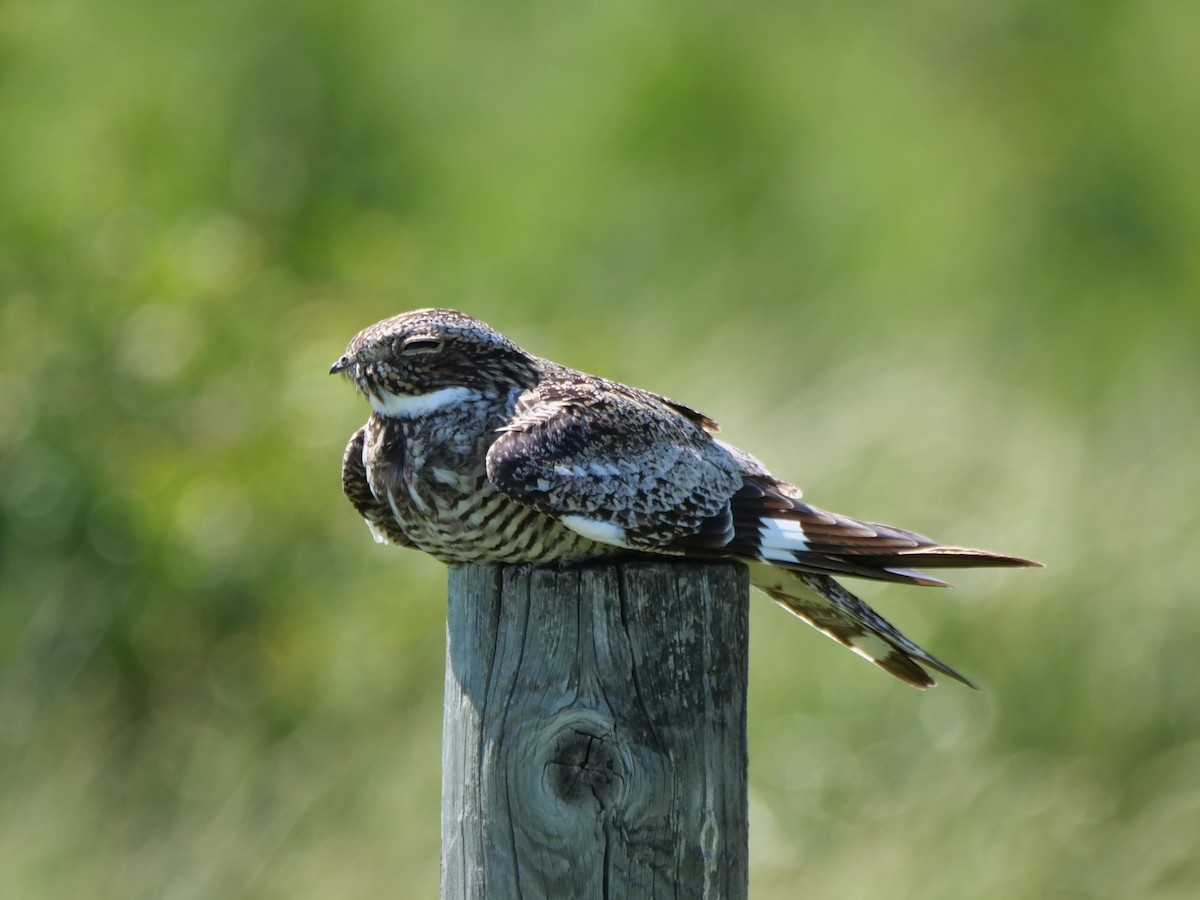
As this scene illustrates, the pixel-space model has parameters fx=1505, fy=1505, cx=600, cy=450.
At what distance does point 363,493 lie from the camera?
3.43 m

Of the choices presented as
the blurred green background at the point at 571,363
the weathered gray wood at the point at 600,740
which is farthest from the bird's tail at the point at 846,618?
the blurred green background at the point at 571,363

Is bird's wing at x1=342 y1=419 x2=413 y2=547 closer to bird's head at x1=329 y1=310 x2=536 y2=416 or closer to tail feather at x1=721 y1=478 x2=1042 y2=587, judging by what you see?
bird's head at x1=329 y1=310 x2=536 y2=416

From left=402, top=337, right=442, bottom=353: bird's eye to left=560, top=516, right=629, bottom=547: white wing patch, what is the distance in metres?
0.57

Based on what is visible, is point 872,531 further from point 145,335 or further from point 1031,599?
point 145,335

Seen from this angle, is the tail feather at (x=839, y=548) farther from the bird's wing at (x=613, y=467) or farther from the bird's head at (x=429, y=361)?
the bird's head at (x=429, y=361)

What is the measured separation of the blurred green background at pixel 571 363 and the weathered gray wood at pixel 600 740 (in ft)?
8.65

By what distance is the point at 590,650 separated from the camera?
8.18 ft

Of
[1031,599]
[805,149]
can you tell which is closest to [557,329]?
[1031,599]

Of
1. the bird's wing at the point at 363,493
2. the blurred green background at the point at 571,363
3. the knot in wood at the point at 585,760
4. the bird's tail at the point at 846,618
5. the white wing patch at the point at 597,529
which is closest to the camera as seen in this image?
the knot in wood at the point at 585,760

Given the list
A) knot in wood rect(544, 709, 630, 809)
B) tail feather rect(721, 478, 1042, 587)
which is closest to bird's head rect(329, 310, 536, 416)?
tail feather rect(721, 478, 1042, 587)

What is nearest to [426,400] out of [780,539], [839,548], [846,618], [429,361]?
[429,361]

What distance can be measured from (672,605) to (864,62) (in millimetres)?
9386

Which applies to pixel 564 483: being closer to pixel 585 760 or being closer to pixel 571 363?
pixel 585 760

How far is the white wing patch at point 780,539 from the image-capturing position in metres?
3.03
